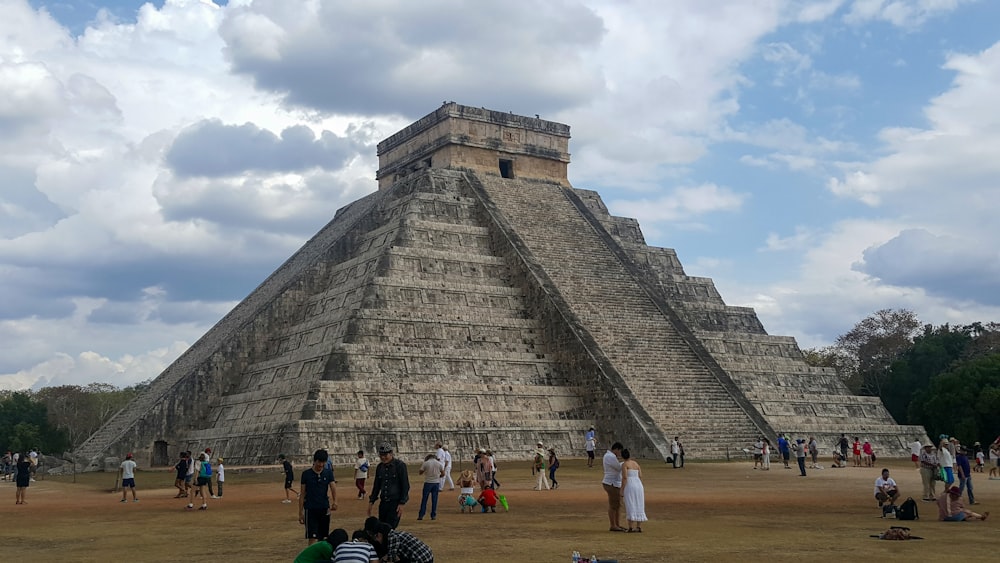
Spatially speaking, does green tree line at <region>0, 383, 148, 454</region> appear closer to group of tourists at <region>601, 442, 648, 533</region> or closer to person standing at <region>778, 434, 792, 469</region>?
person standing at <region>778, 434, 792, 469</region>

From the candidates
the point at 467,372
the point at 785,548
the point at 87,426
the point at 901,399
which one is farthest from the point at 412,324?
the point at 87,426

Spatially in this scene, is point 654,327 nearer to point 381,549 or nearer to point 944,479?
point 944,479

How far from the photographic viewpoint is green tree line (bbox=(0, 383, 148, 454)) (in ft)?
185

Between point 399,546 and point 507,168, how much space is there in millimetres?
34406

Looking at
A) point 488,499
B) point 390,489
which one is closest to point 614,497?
point 390,489

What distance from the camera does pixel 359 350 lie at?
94.6 ft

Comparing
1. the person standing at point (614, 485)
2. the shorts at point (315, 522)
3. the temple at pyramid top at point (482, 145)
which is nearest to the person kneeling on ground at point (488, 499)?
the person standing at point (614, 485)

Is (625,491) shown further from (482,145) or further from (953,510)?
(482,145)

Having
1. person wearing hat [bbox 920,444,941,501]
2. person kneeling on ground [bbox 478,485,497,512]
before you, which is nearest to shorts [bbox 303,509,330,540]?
person kneeling on ground [bbox 478,485,497,512]

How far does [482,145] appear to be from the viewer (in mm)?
41719

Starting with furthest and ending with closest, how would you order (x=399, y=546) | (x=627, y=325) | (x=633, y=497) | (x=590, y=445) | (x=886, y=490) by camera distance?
(x=627, y=325) < (x=590, y=445) < (x=886, y=490) < (x=633, y=497) < (x=399, y=546)

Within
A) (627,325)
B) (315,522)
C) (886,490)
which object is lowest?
(315,522)

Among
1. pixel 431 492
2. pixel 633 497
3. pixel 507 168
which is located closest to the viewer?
pixel 633 497

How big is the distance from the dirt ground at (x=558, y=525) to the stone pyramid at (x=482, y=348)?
15.1ft
